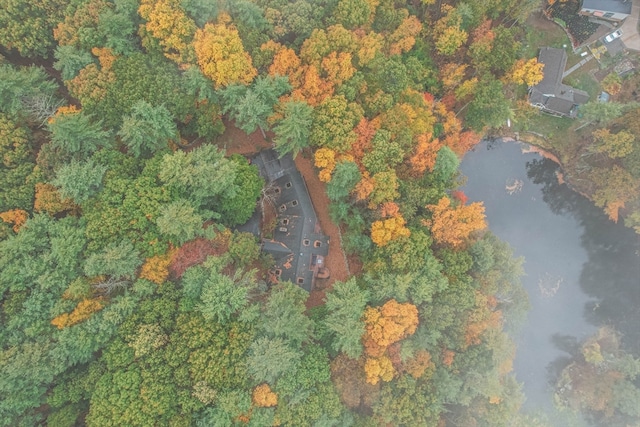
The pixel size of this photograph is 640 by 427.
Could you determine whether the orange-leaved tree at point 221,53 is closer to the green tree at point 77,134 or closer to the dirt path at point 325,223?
the green tree at point 77,134

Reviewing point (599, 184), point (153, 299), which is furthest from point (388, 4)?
point (153, 299)

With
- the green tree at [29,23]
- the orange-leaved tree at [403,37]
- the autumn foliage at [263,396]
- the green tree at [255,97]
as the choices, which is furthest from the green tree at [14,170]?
the orange-leaved tree at [403,37]

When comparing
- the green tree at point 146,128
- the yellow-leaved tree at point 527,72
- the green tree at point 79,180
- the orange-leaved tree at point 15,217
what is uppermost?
the yellow-leaved tree at point 527,72

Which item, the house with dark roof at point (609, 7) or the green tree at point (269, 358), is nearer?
the green tree at point (269, 358)

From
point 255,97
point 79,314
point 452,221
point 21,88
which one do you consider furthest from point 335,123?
point 21,88

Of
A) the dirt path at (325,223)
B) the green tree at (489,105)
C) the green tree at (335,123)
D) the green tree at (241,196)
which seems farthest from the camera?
the dirt path at (325,223)

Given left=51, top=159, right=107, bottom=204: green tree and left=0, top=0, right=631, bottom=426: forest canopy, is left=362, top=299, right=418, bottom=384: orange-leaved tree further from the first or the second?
left=51, top=159, right=107, bottom=204: green tree

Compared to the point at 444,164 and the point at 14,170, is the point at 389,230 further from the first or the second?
the point at 14,170
